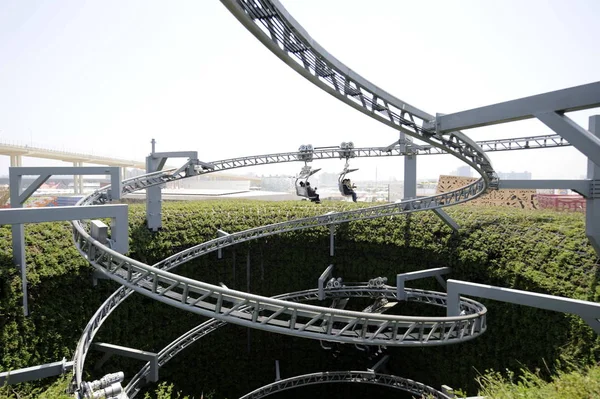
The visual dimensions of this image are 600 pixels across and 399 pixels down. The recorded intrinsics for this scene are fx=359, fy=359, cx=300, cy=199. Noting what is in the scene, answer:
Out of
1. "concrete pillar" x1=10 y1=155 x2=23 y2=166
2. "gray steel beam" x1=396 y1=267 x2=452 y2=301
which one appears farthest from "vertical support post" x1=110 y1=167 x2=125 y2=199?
"concrete pillar" x1=10 y1=155 x2=23 y2=166

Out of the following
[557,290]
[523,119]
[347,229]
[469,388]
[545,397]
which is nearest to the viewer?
[545,397]

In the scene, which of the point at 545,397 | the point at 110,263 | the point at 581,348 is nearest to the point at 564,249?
the point at 581,348

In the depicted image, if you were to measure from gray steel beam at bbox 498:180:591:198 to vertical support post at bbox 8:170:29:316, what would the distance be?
17.1 m

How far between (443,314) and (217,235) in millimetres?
11794

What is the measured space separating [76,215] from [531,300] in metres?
12.2

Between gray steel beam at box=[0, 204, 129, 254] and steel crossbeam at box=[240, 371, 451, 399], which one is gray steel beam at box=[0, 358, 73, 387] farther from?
steel crossbeam at box=[240, 371, 451, 399]

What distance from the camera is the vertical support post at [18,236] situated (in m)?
11.7

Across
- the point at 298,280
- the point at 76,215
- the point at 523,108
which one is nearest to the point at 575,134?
the point at 523,108

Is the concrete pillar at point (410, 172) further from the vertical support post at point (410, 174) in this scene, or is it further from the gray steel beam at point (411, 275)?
the gray steel beam at point (411, 275)

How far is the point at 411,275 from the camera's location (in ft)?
49.4

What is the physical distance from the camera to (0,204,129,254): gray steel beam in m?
8.49

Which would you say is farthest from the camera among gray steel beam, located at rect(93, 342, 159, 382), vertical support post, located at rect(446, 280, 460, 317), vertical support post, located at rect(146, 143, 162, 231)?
vertical support post, located at rect(146, 143, 162, 231)

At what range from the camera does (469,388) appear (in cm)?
1524

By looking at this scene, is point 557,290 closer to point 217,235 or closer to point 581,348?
point 581,348
